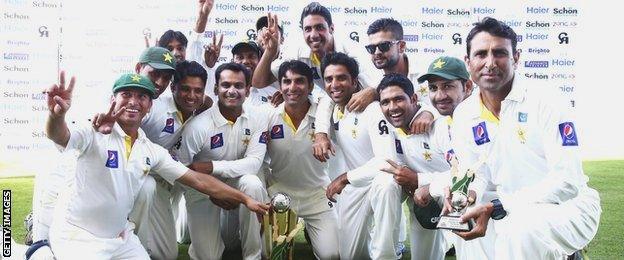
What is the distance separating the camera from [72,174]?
11.8 ft

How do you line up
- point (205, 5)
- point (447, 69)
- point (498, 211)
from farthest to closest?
point (205, 5) → point (447, 69) → point (498, 211)

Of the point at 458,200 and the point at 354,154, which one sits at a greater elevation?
the point at 354,154

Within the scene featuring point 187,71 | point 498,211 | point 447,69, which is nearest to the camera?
point 498,211

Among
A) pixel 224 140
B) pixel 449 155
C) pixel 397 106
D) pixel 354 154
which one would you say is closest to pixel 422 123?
pixel 397 106

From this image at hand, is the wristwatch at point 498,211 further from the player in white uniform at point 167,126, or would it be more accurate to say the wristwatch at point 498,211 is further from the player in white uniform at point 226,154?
the player in white uniform at point 167,126

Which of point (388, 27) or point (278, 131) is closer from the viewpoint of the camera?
point (278, 131)

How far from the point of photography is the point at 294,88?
167 inches

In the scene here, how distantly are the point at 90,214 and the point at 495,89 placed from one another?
203 cm

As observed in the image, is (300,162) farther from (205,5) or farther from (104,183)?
(104,183)

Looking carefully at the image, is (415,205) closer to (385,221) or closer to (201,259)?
(385,221)

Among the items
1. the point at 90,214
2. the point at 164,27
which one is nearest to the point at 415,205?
the point at 90,214

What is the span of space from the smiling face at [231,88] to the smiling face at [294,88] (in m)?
0.28

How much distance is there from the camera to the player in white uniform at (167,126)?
13.3ft

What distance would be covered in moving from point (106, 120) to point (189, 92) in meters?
0.84
